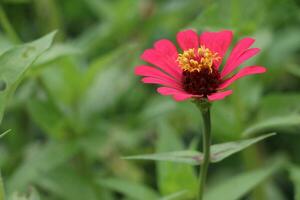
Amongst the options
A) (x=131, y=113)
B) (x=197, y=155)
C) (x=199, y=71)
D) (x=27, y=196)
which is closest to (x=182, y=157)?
(x=197, y=155)

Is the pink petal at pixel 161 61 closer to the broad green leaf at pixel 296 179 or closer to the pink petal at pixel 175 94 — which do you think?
the pink petal at pixel 175 94

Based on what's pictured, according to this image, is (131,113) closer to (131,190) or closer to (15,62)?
(131,190)

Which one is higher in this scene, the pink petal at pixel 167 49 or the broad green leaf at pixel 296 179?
the pink petal at pixel 167 49

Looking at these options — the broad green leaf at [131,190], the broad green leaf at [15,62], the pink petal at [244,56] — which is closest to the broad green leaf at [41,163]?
the broad green leaf at [131,190]

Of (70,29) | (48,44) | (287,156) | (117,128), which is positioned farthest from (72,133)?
(70,29)

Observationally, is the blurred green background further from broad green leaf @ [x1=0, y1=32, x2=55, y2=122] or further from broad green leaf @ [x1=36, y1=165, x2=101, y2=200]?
broad green leaf @ [x1=0, y1=32, x2=55, y2=122]

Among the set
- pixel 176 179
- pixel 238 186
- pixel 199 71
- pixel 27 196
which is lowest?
pixel 238 186

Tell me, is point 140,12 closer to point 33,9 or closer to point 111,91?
point 33,9
